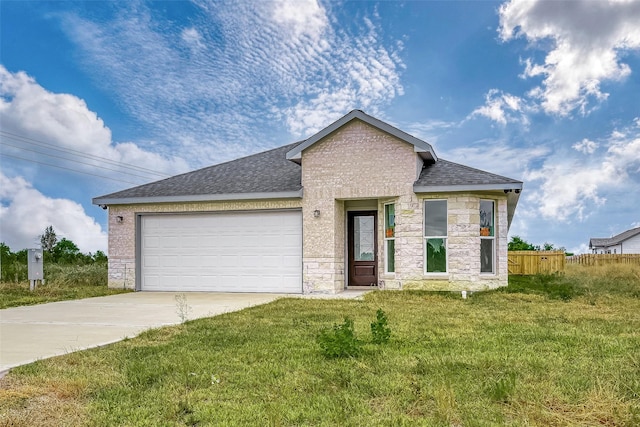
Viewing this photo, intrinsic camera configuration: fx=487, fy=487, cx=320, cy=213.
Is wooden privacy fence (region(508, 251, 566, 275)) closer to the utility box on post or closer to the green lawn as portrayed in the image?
the green lawn

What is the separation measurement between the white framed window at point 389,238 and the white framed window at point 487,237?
95.2 inches

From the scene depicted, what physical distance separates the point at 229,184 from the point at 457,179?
6.95 meters

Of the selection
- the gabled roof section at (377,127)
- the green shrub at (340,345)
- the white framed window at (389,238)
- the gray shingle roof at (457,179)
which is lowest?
the green shrub at (340,345)

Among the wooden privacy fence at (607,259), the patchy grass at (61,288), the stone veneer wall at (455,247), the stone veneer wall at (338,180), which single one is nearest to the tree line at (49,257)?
the patchy grass at (61,288)

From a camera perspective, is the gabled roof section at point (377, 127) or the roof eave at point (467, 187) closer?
the roof eave at point (467, 187)

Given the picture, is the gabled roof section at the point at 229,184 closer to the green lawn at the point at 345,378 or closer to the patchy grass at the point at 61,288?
the patchy grass at the point at 61,288

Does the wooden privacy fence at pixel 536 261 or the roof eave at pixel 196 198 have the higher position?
the roof eave at pixel 196 198

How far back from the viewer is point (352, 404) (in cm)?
393

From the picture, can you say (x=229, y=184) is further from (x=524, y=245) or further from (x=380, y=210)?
(x=524, y=245)

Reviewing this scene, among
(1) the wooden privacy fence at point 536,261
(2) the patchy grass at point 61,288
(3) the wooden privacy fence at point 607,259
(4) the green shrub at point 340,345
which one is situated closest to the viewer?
(4) the green shrub at point 340,345

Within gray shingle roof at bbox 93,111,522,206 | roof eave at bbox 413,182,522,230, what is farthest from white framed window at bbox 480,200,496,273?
gray shingle roof at bbox 93,111,522,206

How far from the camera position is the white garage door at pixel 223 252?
14.4 m

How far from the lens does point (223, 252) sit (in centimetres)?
1498

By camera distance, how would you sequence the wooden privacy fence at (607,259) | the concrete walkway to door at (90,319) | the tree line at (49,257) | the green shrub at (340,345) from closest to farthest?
1. the green shrub at (340,345)
2. the concrete walkway to door at (90,319)
3. the tree line at (49,257)
4. the wooden privacy fence at (607,259)
